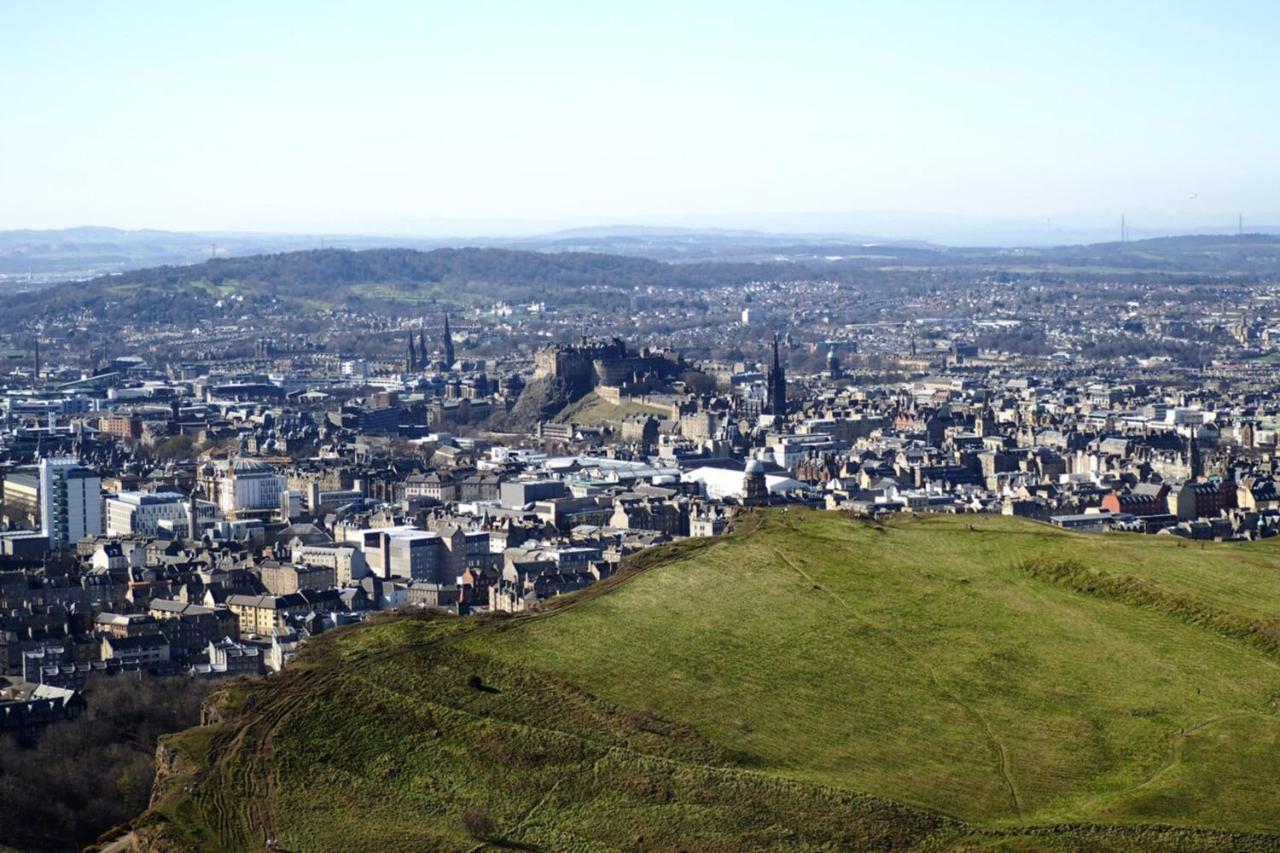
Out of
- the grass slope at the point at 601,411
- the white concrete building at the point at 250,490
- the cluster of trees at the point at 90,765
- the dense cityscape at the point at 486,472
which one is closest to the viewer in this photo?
the cluster of trees at the point at 90,765

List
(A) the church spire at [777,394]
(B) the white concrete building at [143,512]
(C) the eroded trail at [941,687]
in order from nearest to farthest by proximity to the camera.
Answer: (C) the eroded trail at [941,687]
(B) the white concrete building at [143,512]
(A) the church spire at [777,394]

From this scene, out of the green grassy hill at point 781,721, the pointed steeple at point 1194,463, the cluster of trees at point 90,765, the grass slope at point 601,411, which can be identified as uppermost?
the green grassy hill at point 781,721

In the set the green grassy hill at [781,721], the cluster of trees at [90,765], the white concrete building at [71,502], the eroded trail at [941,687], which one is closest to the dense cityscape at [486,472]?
the white concrete building at [71,502]

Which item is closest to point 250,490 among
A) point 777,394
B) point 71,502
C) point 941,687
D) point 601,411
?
point 71,502

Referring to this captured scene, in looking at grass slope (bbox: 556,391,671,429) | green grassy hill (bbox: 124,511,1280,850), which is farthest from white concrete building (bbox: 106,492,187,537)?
green grassy hill (bbox: 124,511,1280,850)

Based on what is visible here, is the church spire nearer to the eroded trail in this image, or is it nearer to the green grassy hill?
the eroded trail

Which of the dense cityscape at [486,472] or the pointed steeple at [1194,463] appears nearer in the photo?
the dense cityscape at [486,472]

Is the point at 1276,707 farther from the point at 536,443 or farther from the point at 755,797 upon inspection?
the point at 536,443

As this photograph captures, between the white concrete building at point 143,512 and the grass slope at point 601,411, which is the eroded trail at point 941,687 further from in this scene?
the grass slope at point 601,411

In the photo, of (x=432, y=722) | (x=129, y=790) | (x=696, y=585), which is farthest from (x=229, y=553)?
(x=432, y=722)
